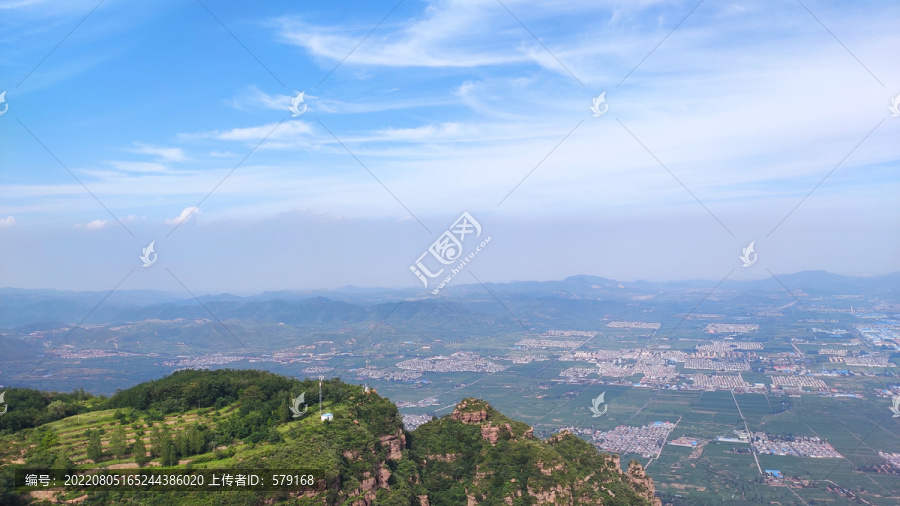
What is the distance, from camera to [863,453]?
189 ft

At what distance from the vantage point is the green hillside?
70.2 ft

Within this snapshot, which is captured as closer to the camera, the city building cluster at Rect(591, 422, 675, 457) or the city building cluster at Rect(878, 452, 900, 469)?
the city building cluster at Rect(878, 452, 900, 469)

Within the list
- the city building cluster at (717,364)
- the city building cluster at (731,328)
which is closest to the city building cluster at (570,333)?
the city building cluster at (731,328)

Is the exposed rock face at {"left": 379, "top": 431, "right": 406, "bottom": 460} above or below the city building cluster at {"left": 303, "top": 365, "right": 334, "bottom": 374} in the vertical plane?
below

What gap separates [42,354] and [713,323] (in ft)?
507

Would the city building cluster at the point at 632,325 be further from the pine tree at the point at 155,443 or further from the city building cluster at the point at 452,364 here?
the pine tree at the point at 155,443

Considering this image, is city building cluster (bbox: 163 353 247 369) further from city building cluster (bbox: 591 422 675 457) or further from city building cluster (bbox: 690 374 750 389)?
city building cluster (bbox: 690 374 750 389)

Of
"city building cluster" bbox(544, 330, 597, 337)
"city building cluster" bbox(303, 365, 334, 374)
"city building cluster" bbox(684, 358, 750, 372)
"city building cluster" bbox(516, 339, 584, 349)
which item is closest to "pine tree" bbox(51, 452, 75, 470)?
"city building cluster" bbox(303, 365, 334, 374)

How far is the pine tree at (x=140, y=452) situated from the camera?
71.3 feet

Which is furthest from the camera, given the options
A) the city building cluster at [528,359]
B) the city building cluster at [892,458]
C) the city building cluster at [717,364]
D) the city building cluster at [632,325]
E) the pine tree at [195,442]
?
the city building cluster at [632,325]

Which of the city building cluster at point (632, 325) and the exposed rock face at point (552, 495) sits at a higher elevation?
the city building cluster at point (632, 325)

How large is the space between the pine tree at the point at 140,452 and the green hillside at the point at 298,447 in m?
0.06

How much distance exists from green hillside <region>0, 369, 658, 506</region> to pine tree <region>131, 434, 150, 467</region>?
0.06m

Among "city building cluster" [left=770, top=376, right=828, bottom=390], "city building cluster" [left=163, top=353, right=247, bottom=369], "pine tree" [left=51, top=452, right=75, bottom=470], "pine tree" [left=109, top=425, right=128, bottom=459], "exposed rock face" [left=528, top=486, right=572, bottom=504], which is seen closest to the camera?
"pine tree" [left=51, top=452, right=75, bottom=470]
